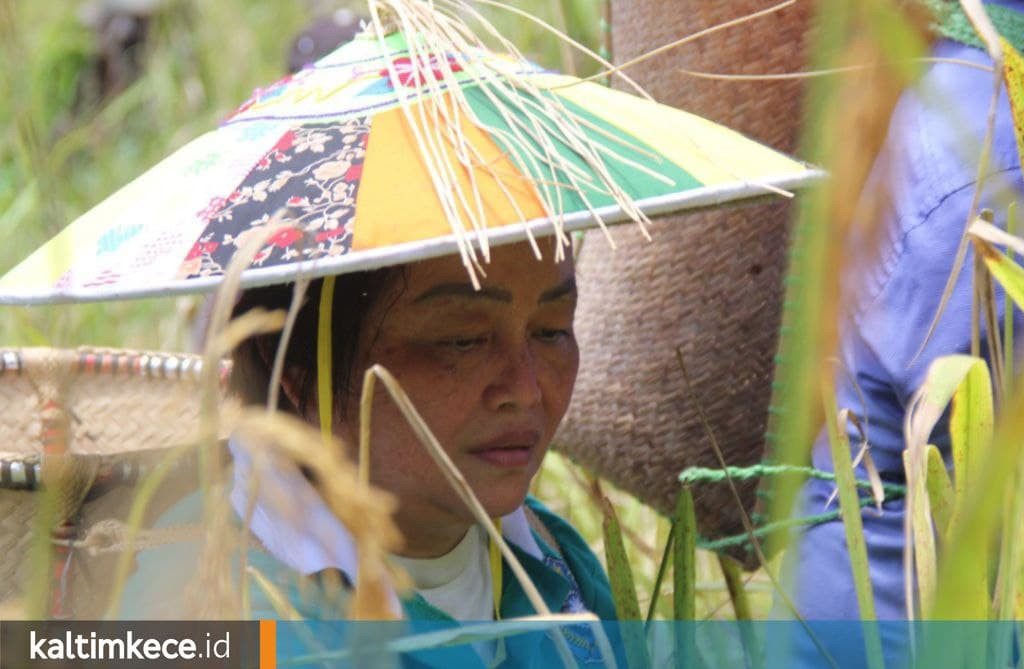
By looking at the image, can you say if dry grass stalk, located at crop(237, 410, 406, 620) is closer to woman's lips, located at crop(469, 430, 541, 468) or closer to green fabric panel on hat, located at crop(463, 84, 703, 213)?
green fabric panel on hat, located at crop(463, 84, 703, 213)

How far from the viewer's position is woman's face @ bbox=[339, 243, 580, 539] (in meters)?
1.30

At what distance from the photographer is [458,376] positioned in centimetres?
131

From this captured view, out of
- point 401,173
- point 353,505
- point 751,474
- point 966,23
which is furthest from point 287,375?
point 353,505

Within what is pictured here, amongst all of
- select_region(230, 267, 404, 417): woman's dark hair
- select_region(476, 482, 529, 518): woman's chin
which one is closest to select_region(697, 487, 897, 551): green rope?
select_region(476, 482, 529, 518): woman's chin

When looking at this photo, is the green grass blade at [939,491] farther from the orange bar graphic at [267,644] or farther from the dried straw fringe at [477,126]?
the orange bar graphic at [267,644]

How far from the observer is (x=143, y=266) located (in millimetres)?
1150

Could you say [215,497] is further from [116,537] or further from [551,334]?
[551,334]

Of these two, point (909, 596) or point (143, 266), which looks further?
point (143, 266)

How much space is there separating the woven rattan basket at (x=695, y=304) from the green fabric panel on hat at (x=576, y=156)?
387 mm

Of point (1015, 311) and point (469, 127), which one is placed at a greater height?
point (469, 127)

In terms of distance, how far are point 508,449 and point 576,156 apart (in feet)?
0.94

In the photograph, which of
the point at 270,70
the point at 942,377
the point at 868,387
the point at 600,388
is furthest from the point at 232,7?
the point at 942,377

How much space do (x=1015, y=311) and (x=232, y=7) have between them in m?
2.87

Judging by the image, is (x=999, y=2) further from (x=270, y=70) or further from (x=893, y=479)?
(x=270, y=70)
